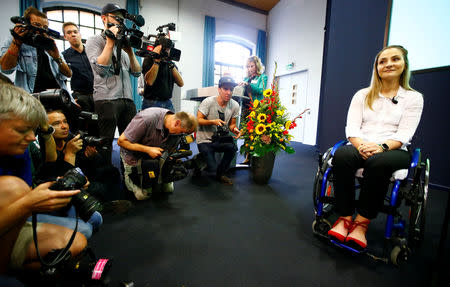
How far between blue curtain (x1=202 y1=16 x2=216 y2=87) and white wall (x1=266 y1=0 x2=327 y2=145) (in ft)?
6.66

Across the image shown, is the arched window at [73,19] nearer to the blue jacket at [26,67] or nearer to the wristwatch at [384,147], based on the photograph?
the blue jacket at [26,67]

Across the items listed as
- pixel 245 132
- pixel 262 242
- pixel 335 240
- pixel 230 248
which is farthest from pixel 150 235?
pixel 245 132

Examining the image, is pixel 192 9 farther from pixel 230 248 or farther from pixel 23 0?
pixel 230 248

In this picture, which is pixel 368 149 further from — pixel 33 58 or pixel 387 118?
pixel 33 58

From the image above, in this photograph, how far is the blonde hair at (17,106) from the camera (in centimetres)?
59

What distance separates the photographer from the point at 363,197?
1.09 metres

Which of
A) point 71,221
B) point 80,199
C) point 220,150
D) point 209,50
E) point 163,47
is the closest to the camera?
point 80,199

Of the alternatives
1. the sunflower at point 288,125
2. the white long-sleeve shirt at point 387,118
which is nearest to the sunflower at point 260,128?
the sunflower at point 288,125

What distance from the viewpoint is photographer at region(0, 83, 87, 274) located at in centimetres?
54

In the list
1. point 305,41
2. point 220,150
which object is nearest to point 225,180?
point 220,150

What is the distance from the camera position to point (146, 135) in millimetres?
1726

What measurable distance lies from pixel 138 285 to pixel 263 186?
1.53m

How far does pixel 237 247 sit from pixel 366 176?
0.78 metres

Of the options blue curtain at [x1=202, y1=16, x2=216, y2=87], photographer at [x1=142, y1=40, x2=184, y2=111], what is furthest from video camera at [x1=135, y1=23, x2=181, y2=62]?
blue curtain at [x1=202, y1=16, x2=216, y2=87]
